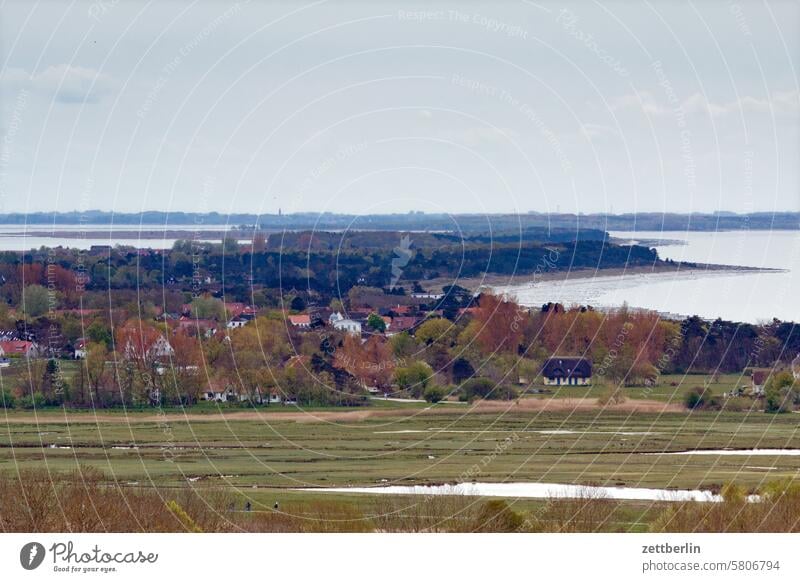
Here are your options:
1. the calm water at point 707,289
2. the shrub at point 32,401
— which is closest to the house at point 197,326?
the shrub at point 32,401

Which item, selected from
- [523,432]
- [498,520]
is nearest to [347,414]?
[523,432]

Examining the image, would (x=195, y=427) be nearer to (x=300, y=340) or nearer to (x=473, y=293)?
(x=300, y=340)

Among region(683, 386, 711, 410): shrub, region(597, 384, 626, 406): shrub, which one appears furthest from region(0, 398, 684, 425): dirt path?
region(683, 386, 711, 410): shrub

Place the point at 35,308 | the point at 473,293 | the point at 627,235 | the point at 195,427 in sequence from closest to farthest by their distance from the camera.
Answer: the point at 195,427 → the point at 35,308 → the point at 473,293 → the point at 627,235

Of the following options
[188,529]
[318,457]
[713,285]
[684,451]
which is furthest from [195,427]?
[713,285]

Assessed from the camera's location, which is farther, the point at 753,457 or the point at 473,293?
the point at 473,293

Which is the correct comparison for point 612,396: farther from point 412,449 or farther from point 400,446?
point 412,449
